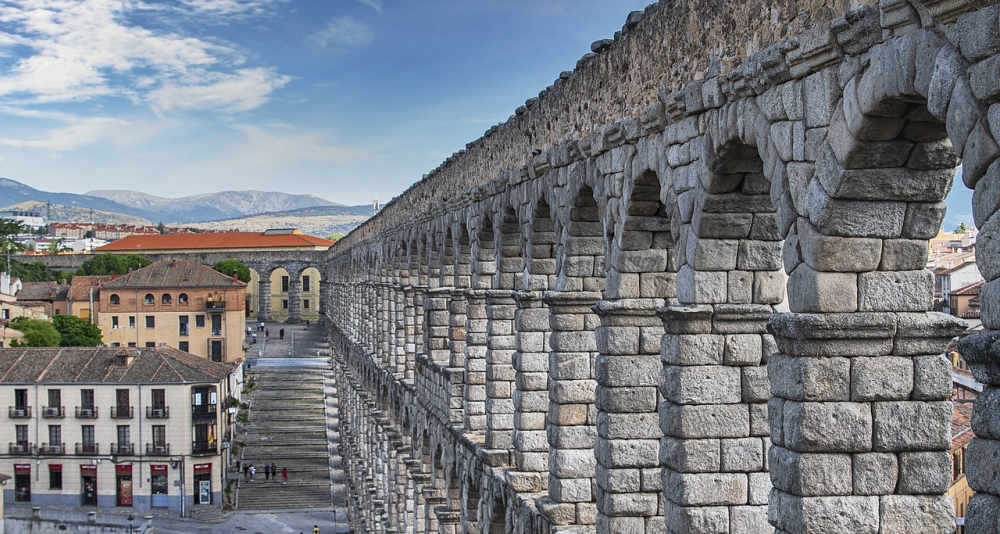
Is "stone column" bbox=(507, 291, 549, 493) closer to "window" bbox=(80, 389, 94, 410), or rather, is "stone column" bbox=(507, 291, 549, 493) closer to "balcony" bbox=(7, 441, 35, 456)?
"window" bbox=(80, 389, 94, 410)

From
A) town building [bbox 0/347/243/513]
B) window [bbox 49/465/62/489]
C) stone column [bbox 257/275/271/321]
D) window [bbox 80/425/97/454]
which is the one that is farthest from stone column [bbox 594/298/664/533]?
stone column [bbox 257/275/271/321]

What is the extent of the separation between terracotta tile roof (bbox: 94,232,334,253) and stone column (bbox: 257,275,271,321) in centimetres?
940

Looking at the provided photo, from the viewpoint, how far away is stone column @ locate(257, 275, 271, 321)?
101 m

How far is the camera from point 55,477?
47250mm

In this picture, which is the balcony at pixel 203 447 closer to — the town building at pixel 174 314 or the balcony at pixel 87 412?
the balcony at pixel 87 412

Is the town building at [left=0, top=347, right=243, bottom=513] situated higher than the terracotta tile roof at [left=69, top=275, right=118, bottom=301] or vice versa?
the terracotta tile roof at [left=69, top=275, right=118, bottom=301]

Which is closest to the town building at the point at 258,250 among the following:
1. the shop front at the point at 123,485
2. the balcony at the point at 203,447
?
the shop front at the point at 123,485

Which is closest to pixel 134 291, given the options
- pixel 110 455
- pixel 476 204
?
pixel 110 455

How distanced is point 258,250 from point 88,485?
62927mm

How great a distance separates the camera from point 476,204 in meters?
19.1

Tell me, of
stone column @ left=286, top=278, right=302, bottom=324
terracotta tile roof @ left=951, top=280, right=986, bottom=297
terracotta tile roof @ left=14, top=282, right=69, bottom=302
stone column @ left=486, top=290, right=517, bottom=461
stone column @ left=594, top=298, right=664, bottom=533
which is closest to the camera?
stone column @ left=594, top=298, right=664, bottom=533

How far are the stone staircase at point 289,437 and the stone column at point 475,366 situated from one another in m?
30.2

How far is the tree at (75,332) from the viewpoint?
6144cm

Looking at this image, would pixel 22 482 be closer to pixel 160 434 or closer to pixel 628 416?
pixel 160 434
